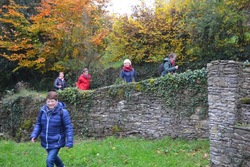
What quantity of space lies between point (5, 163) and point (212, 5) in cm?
974

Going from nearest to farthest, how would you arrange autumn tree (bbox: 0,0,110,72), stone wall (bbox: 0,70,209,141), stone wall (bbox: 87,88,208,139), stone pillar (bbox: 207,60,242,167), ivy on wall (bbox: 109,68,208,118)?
stone pillar (bbox: 207,60,242,167) < ivy on wall (bbox: 109,68,208,118) < stone wall (bbox: 0,70,209,141) < stone wall (bbox: 87,88,208,139) < autumn tree (bbox: 0,0,110,72)

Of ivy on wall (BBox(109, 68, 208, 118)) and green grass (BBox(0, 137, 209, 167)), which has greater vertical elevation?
ivy on wall (BBox(109, 68, 208, 118))

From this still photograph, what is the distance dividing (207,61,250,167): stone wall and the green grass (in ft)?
2.15

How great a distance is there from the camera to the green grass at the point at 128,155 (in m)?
6.53

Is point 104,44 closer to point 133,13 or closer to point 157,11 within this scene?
point 133,13

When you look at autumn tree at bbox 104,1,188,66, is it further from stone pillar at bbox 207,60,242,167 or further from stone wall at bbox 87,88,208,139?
stone pillar at bbox 207,60,242,167

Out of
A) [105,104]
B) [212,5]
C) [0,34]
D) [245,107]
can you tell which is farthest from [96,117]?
[0,34]

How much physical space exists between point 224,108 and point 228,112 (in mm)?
123

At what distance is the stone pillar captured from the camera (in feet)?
18.5

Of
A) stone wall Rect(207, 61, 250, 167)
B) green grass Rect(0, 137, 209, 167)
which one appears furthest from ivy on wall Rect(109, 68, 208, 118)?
stone wall Rect(207, 61, 250, 167)

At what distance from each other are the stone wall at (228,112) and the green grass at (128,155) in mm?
657

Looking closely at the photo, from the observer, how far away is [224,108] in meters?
5.77

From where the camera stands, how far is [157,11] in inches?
599

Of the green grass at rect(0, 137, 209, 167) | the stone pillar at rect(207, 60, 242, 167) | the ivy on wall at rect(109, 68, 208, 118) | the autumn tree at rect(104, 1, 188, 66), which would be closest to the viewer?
the stone pillar at rect(207, 60, 242, 167)
